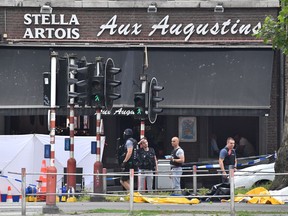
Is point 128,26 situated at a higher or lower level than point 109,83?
higher

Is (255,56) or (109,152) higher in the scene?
(255,56)

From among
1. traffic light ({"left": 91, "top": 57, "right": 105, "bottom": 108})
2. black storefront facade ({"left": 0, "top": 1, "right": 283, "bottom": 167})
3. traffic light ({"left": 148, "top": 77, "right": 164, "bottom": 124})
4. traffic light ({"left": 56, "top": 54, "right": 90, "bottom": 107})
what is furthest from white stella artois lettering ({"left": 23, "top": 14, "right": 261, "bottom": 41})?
traffic light ({"left": 91, "top": 57, "right": 105, "bottom": 108})

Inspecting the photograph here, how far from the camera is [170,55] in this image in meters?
31.4

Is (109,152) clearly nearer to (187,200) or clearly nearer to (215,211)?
(187,200)

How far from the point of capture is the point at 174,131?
3209 centimetres

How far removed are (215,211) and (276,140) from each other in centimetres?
1177

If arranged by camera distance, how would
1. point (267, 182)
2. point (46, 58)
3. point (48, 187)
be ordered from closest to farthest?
point (48, 187)
point (267, 182)
point (46, 58)

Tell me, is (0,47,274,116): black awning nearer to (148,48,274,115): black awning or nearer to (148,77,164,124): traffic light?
(148,48,274,115): black awning

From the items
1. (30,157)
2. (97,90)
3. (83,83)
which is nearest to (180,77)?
(30,157)

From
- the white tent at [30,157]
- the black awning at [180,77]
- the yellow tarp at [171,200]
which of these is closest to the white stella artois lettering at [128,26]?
the black awning at [180,77]

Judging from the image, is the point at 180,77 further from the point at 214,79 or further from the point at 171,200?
the point at 171,200

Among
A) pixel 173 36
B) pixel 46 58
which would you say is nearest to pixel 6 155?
pixel 46 58

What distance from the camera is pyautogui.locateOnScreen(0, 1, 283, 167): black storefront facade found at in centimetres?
3083

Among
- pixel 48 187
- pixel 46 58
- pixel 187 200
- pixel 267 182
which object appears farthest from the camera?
pixel 46 58
